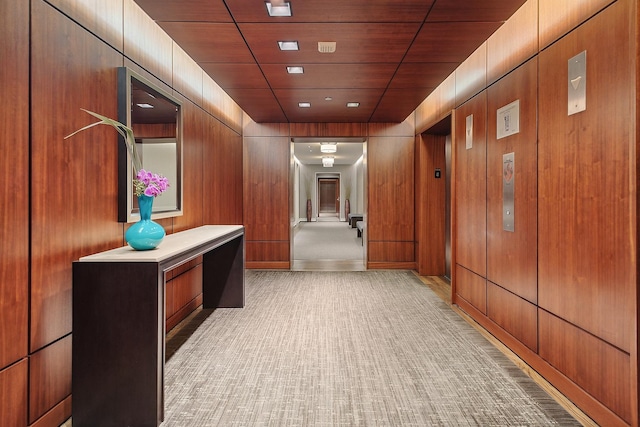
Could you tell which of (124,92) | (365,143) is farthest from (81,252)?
(365,143)

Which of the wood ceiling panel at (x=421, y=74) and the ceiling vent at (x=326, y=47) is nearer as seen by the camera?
the ceiling vent at (x=326, y=47)

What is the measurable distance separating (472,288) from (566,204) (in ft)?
6.26

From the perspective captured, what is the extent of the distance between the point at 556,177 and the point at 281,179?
Answer: 16.3ft

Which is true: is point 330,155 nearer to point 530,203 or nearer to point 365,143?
point 365,143

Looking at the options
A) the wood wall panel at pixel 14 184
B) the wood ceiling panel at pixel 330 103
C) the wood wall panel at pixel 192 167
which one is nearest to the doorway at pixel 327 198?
the wood ceiling panel at pixel 330 103

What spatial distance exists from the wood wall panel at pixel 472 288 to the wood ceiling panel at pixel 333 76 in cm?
242

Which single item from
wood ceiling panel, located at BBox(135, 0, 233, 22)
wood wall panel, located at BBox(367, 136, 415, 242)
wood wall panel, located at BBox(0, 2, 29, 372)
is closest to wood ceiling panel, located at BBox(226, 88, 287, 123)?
wood wall panel, located at BBox(367, 136, 415, 242)

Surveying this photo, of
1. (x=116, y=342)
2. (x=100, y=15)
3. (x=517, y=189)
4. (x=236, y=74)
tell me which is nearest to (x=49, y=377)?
(x=116, y=342)

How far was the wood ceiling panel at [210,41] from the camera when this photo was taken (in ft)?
9.80

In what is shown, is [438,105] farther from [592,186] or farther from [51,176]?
[51,176]

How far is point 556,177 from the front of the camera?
8.43ft

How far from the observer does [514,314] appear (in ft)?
10.5

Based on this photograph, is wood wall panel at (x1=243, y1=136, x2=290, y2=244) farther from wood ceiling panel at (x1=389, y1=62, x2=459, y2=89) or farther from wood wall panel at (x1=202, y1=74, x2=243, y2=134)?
wood ceiling panel at (x1=389, y1=62, x2=459, y2=89)

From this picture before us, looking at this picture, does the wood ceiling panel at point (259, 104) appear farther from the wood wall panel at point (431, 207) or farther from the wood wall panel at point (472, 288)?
the wood wall panel at point (472, 288)
